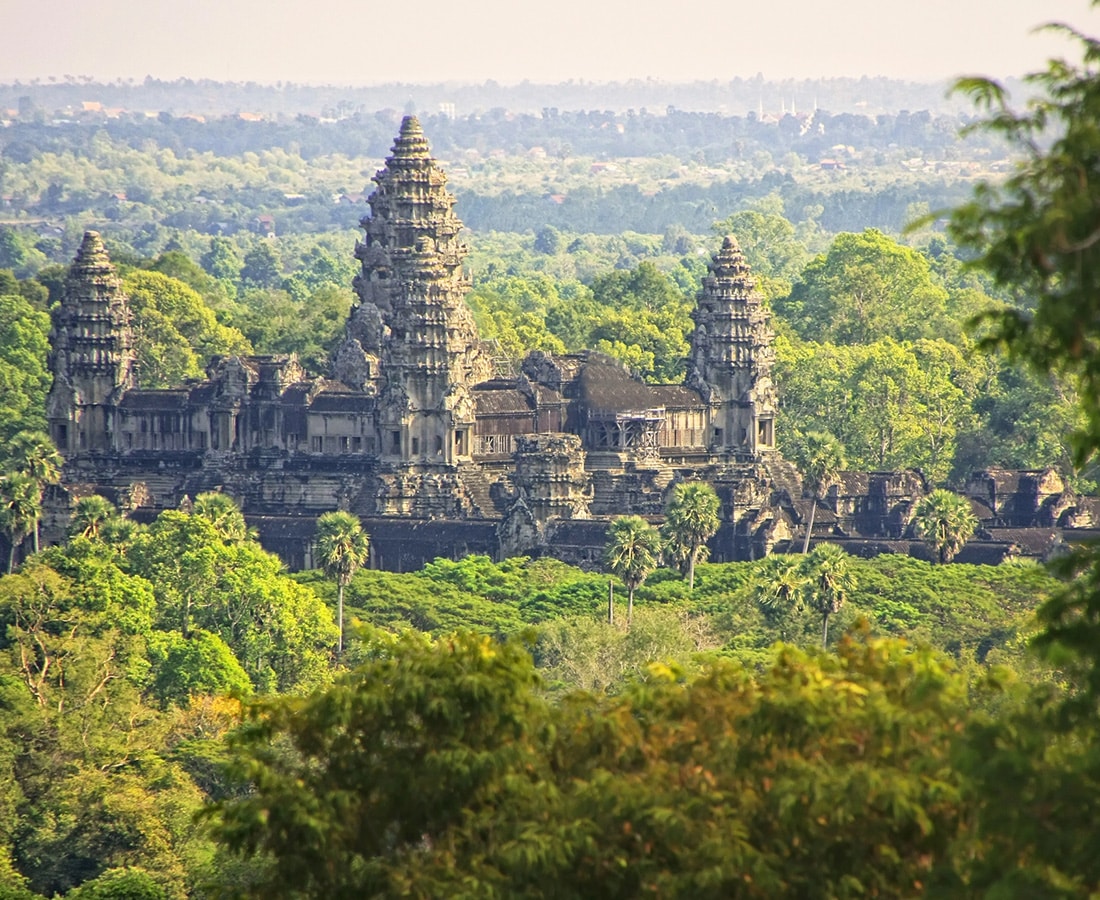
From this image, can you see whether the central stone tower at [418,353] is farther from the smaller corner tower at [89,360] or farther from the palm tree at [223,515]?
the smaller corner tower at [89,360]

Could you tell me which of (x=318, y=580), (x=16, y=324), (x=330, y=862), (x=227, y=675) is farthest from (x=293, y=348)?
(x=330, y=862)

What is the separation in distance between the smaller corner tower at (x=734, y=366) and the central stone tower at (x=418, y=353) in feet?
23.3

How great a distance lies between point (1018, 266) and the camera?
27.8 m

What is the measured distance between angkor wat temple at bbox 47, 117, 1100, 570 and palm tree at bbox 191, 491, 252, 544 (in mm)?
3504

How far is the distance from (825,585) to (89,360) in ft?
118

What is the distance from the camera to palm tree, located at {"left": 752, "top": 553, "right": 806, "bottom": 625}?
81.7 m

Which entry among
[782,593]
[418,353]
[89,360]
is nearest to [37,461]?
[89,360]

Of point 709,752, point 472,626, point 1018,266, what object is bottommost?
point 472,626

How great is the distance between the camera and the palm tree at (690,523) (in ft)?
302

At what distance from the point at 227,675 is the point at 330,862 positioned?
41701 millimetres

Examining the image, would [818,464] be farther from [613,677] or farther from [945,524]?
[613,677]

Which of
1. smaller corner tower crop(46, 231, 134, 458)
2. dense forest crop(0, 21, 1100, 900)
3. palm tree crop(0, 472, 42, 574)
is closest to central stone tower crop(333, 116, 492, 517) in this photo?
smaller corner tower crop(46, 231, 134, 458)

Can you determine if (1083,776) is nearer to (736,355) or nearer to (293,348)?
(736,355)

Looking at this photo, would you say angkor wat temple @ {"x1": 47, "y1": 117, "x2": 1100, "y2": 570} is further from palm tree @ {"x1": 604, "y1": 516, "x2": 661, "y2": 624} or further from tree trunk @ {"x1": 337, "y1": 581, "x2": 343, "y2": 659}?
tree trunk @ {"x1": 337, "y1": 581, "x2": 343, "y2": 659}
